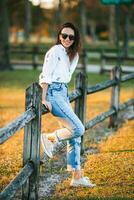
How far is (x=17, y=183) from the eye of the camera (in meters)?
5.57

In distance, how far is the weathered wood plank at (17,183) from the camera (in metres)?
5.30

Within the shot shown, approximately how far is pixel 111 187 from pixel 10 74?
17.6 meters

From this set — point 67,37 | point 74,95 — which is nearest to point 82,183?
point 74,95

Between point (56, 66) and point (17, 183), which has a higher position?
point (56, 66)

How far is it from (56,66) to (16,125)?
111 cm

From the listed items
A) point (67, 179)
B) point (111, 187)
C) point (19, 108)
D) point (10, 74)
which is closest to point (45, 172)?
point (67, 179)

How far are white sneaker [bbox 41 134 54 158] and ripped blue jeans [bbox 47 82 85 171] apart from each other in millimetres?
140

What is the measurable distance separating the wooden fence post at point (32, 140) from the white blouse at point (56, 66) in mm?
391

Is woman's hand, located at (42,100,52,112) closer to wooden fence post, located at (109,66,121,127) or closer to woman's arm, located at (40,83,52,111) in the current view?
woman's arm, located at (40,83,52,111)

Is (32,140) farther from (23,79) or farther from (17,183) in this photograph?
(23,79)

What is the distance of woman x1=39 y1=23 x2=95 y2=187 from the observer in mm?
6301

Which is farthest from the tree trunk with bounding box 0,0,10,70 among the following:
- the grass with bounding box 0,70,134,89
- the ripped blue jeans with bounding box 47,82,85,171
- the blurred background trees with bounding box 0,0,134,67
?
the blurred background trees with bounding box 0,0,134,67

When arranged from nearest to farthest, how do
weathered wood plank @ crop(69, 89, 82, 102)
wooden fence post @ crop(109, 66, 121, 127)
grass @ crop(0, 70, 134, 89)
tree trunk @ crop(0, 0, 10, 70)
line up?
weathered wood plank @ crop(69, 89, 82, 102) → wooden fence post @ crop(109, 66, 121, 127) → grass @ crop(0, 70, 134, 89) → tree trunk @ crop(0, 0, 10, 70)

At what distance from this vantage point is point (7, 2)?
2964 cm
